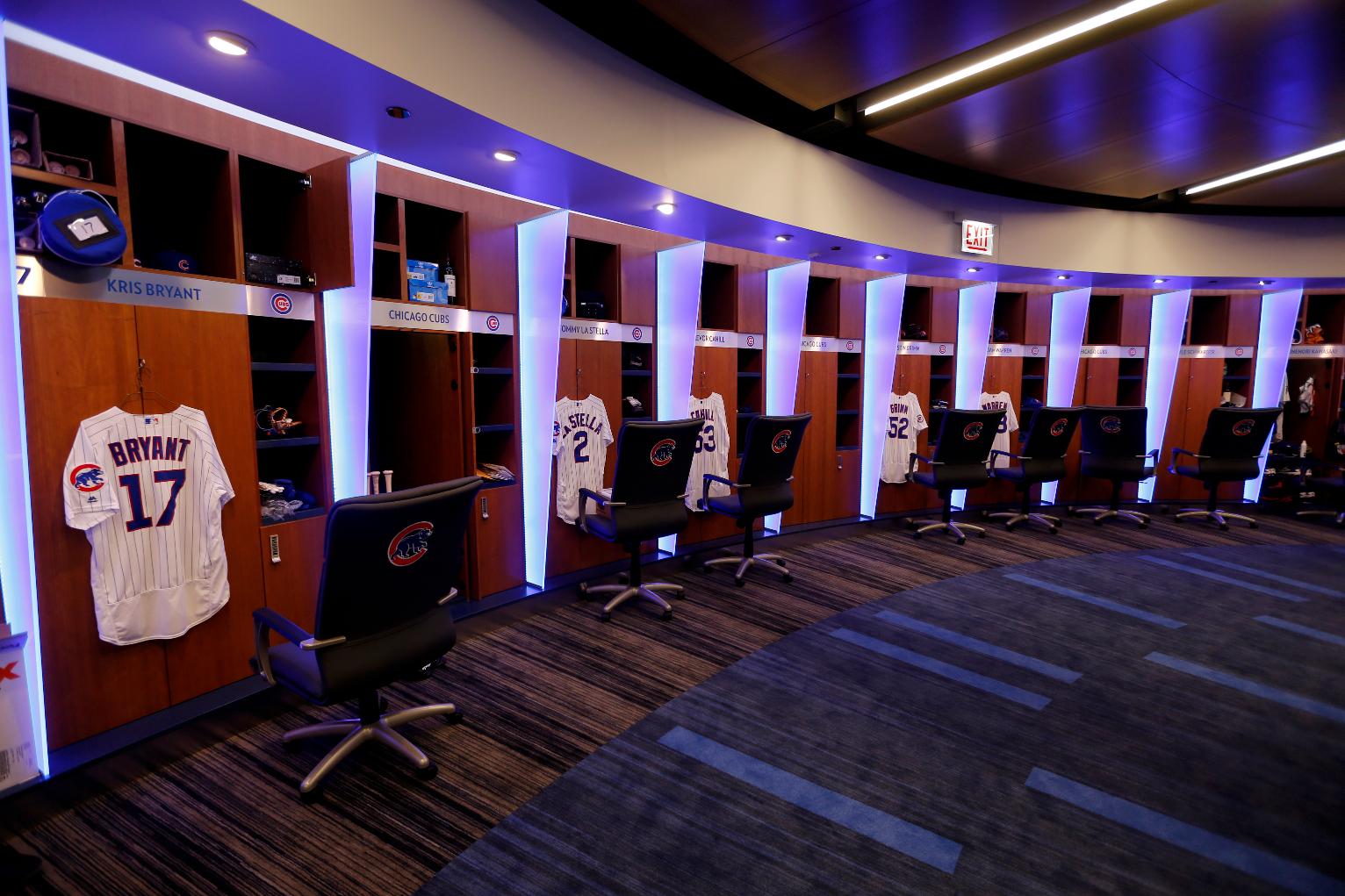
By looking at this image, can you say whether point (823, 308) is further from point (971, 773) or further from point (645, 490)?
point (971, 773)

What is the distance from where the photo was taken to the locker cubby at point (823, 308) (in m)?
6.30

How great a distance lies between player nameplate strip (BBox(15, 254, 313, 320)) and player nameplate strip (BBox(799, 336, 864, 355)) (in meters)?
4.07

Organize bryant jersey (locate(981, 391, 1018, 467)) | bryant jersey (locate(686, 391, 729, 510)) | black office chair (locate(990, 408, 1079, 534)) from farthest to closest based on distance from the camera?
bryant jersey (locate(981, 391, 1018, 467))
black office chair (locate(990, 408, 1079, 534))
bryant jersey (locate(686, 391, 729, 510))

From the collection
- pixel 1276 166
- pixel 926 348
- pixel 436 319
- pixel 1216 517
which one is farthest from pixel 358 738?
pixel 1216 517

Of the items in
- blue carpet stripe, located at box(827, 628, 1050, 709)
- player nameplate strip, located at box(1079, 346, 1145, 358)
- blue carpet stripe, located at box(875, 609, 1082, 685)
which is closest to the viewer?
blue carpet stripe, located at box(827, 628, 1050, 709)

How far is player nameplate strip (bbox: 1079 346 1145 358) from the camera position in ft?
24.7

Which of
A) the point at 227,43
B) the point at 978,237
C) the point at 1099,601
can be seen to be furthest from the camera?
the point at 978,237

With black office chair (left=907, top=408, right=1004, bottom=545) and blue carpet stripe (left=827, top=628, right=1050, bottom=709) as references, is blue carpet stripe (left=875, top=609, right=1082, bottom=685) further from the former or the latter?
black office chair (left=907, top=408, right=1004, bottom=545)

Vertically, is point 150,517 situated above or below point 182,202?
below

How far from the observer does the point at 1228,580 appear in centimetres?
493

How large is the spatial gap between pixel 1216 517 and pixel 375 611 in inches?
309

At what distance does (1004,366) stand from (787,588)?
14.3ft

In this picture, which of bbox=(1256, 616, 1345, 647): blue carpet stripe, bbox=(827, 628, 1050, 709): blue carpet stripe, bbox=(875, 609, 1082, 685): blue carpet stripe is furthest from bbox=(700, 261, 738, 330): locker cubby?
bbox=(1256, 616, 1345, 647): blue carpet stripe

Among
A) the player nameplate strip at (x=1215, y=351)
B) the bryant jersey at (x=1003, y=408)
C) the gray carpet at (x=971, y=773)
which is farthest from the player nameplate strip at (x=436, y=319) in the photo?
the player nameplate strip at (x=1215, y=351)
